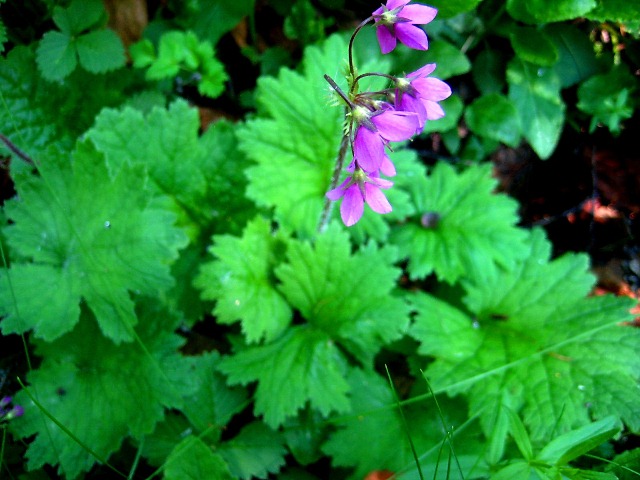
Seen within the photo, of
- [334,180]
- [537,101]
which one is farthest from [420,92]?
[537,101]

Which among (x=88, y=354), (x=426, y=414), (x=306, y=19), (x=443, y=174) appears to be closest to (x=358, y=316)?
(x=426, y=414)

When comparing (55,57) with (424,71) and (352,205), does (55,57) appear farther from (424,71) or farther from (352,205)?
(424,71)

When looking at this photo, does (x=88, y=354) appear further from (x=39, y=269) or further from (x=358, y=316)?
(x=358, y=316)

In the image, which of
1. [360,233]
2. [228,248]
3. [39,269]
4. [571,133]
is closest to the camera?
[39,269]

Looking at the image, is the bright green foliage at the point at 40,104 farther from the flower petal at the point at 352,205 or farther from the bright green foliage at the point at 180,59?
the flower petal at the point at 352,205

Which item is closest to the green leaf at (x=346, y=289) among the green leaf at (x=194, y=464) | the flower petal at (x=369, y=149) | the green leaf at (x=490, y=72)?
the green leaf at (x=194, y=464)

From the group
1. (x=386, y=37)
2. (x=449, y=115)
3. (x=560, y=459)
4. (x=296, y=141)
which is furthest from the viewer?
(x=449, y=115)
